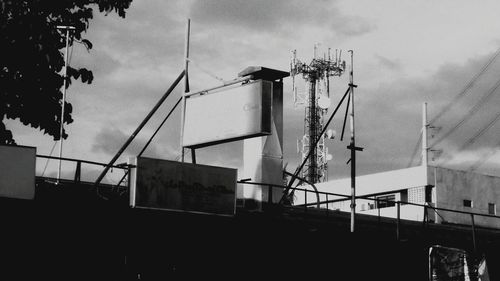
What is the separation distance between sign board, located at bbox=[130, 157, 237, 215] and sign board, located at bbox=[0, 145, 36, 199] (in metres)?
2.77

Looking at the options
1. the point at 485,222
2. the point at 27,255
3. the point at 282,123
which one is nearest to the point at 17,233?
the point at 27,255

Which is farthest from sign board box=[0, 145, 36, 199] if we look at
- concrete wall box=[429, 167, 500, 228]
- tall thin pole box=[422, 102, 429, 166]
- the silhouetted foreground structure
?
tall thin pole box=[422, 102, 429, 166]

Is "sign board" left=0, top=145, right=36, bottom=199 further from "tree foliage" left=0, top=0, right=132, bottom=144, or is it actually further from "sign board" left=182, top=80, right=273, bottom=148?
"sign board" left=182, top=80, right=273, bottom=148

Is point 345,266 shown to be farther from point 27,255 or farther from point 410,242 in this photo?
point 27,255

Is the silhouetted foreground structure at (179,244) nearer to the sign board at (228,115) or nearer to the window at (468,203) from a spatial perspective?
the sign board at (228,115)

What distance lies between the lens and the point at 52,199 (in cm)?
2227

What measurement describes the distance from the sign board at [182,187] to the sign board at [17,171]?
2770 millimetres

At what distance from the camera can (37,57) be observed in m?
24.9

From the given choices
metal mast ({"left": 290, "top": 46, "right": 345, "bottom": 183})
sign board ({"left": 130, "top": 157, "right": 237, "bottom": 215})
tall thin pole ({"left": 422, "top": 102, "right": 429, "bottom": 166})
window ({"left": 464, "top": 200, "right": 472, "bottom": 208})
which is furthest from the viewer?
metal mast ({"left": 290, "top": 46, "right": 345, "bottom": 183})

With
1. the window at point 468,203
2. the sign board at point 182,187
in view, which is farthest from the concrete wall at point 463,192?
the sign board at point 182,187

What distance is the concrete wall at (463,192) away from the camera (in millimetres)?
53719

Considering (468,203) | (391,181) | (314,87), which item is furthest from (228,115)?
(314,87)

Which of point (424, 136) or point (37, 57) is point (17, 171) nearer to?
point (37, 57)

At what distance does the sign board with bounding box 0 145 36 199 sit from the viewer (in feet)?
68.7
